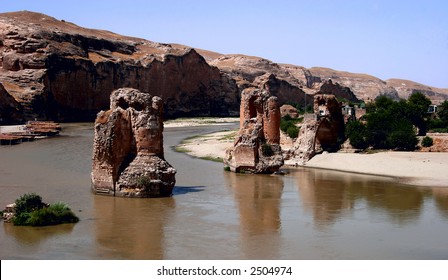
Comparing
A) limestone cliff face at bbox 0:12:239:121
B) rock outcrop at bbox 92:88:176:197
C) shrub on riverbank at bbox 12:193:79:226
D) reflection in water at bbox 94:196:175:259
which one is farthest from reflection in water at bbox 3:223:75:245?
limestone cliff face at bbox 0:12:239:121

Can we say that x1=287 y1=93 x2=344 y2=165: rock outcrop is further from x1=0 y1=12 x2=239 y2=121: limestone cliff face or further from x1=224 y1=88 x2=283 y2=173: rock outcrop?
x1=0 y1=12 x2=239 y2=121: limestone cliff face

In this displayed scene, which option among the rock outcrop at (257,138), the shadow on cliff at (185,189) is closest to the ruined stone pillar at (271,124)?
the rock outcrop at (257,138)

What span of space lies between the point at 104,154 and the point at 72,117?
54150 millimetres

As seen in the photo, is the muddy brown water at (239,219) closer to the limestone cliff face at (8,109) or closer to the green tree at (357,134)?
the green tree at (357,134)

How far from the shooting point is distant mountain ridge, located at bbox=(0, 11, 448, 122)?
66375 millimetres

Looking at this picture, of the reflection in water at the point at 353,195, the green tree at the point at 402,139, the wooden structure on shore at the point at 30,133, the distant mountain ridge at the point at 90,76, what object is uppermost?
the distant mountain ridge at the point at 90,76

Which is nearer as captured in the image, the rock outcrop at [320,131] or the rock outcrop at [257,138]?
the rock outcrop at [257,138]

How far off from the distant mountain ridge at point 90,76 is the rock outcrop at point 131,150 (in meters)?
40.2

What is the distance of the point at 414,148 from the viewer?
3459 centimetres

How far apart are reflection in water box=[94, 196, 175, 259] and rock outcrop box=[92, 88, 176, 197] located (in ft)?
1.65

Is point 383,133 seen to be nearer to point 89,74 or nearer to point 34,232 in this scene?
point 34,232

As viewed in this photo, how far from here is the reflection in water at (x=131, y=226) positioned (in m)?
14.0

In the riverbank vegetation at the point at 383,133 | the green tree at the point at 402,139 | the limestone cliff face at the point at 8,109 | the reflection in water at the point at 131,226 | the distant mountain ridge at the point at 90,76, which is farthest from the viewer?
the distant mountain ridge at the point at 90,76

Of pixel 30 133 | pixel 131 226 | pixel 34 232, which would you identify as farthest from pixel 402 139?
pixel 30 133
